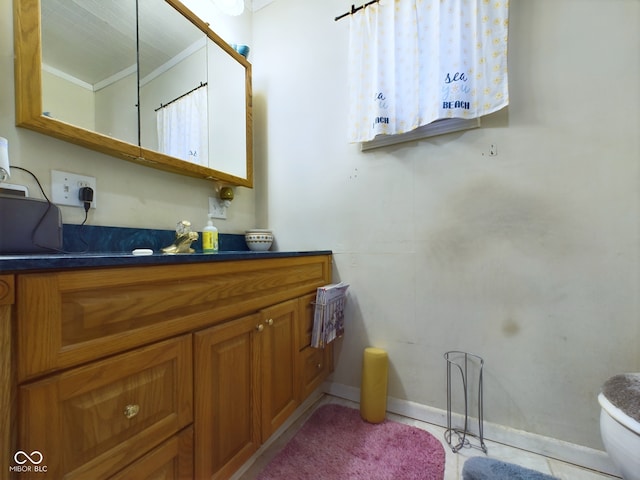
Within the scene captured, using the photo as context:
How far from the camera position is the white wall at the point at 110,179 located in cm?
84

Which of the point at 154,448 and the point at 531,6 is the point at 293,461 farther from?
the point at 531,6

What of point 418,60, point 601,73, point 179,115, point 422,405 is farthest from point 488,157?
point 179,115

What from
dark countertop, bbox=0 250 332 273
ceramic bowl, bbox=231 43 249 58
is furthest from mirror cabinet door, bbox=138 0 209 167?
dark countertop, bbox=0 250 332 273

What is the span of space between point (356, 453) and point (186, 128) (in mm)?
1687

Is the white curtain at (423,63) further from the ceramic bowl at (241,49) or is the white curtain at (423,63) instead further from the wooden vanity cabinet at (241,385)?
the wooden vanity cabinet at (241,385)

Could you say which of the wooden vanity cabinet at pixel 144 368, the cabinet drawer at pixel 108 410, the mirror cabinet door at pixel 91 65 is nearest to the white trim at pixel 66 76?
the mirror cabinet door at pixel 91 65

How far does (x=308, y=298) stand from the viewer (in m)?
1.32

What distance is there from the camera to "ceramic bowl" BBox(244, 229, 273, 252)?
165cm

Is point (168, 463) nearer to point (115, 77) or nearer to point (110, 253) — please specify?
point (110, 253)

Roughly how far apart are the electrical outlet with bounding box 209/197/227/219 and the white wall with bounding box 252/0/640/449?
51 cm

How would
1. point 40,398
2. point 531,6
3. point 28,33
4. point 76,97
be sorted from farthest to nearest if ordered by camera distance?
point 531,6 < point 76,97 < point 28,33 < point 40,398

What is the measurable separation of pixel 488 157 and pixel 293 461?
1540 millimetres

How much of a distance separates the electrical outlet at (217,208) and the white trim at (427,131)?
0.87 metres

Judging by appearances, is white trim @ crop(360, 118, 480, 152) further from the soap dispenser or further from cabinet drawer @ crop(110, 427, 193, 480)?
cabinet drawer @ crop(110, 427, 193, 480)
